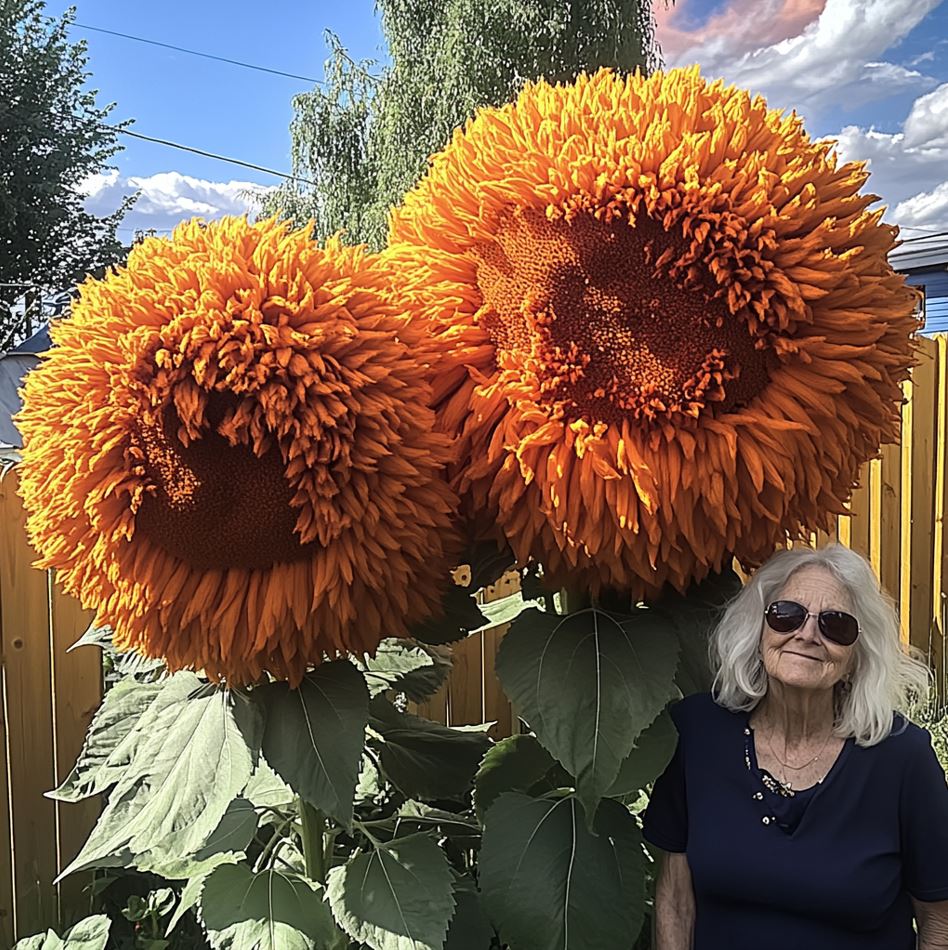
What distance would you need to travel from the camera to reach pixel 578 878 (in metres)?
1.30

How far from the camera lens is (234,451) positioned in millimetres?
1045

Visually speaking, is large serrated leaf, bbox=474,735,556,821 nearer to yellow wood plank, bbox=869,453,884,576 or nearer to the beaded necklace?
the beaded necklace

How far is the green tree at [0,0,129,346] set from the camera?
71.5 ft

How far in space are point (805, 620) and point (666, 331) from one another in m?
0.61

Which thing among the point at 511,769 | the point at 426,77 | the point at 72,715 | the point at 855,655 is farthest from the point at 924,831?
the point at 426,77

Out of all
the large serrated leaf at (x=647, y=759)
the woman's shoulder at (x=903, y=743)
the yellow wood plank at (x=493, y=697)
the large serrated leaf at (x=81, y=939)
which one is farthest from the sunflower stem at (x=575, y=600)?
the yellow wood plank at (x=493, y=697)

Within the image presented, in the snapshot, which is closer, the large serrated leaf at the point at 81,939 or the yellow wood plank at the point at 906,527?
the large serrated leaf at the point at 81,939

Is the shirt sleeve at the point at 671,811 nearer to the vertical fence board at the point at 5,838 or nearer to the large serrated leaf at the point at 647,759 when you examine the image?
the large serrated leaf at the point at 647,759

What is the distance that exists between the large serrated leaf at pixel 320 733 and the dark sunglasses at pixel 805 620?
0.59 meters

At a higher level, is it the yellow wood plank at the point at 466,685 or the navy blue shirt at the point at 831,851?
the navy blue shirt at the point at 831,851

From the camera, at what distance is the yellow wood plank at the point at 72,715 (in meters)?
3.00

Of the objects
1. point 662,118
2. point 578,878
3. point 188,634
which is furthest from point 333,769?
point 662,118

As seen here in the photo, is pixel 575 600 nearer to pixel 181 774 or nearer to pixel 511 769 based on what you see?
pixel 511 769

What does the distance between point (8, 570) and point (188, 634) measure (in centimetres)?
210
